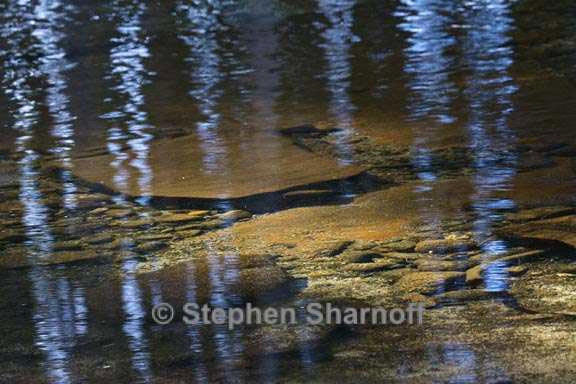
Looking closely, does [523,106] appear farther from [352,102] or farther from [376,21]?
[376,21]

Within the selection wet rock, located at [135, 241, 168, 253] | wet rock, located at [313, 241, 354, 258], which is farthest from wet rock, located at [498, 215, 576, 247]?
wet rock, located at [135, 241, 168, 253]

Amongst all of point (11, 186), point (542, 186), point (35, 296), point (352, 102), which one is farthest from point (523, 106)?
point (35, 296)

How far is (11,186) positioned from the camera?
4.44 meters

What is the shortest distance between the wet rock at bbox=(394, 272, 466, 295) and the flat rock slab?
1.21 meters

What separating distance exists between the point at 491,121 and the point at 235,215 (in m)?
1.71

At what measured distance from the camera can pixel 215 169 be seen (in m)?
4.45

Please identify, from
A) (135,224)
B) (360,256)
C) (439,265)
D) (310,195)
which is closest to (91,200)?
(135,224)

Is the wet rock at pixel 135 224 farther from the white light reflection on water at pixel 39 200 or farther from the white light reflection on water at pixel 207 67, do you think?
the white light reflection on water at pixel 207 67

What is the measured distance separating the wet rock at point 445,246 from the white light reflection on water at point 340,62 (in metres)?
1.18

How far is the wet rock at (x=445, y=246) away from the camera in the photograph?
125 inches

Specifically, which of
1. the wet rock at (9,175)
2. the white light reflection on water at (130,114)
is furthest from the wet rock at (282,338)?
the wet rock at (9,175)

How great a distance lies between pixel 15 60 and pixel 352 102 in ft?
11.7

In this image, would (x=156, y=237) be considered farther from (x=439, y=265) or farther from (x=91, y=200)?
(x=439, y=265)

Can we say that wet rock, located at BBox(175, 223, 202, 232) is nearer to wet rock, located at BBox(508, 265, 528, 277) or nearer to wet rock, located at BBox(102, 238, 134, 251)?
wet rock, located at BBox(102, 238, 134, 251)
